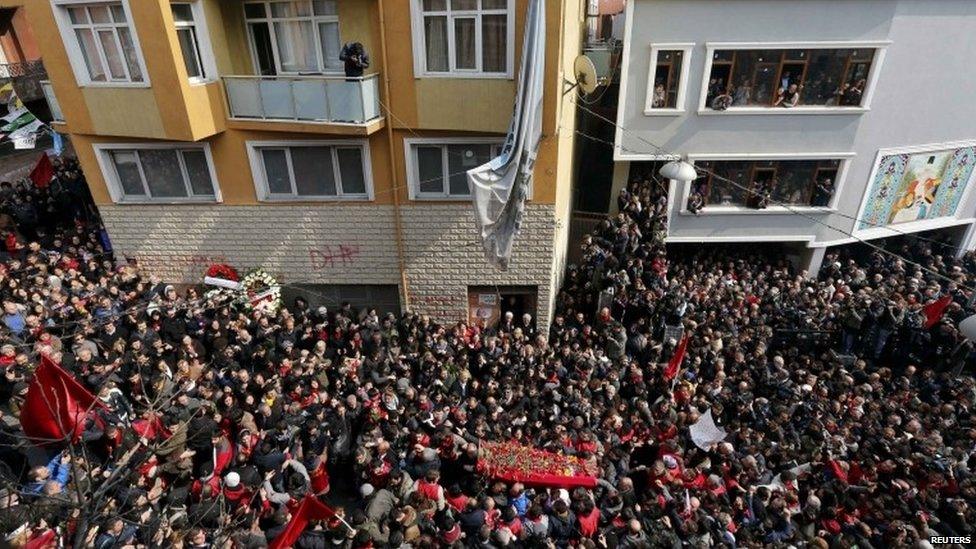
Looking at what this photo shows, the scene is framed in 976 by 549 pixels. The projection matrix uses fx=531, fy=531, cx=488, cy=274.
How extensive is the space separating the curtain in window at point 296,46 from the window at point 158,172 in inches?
97.2

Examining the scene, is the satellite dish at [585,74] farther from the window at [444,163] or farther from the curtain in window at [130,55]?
the curtain in window at [130,55]

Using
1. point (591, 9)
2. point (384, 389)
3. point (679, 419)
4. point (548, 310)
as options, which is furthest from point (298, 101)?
point (591, 9)

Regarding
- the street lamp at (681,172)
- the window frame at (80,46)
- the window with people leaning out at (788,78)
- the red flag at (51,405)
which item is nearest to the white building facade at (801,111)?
the window with people leaning out at (788,78)

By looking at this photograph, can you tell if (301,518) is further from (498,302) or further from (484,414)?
A: (498,302)

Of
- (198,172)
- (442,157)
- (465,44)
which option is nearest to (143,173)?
(198,172)

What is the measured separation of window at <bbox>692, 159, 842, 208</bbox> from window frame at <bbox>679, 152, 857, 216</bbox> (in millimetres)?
94

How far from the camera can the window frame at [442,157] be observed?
10789 mm

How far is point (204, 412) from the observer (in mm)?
8445

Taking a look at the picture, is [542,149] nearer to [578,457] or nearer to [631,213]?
[631,213]

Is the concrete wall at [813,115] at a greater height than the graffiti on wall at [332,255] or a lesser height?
greater

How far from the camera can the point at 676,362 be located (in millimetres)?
10930

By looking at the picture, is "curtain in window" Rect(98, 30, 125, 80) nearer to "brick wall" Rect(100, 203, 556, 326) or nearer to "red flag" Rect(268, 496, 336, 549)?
"brick wall" Rect(100, 203, 556, 326)

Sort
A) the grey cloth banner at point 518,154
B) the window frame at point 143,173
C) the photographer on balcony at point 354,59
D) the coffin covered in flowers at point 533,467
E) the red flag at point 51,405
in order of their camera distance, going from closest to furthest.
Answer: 1. the red flag at point 51,405
2. the coffin covered in flowers at point 533,467
3. the grey cloth banner at point 518,154
4. the photographer on balcony at point 354,59
5. the window frame at point 143,173

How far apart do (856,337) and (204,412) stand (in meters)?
13.8
